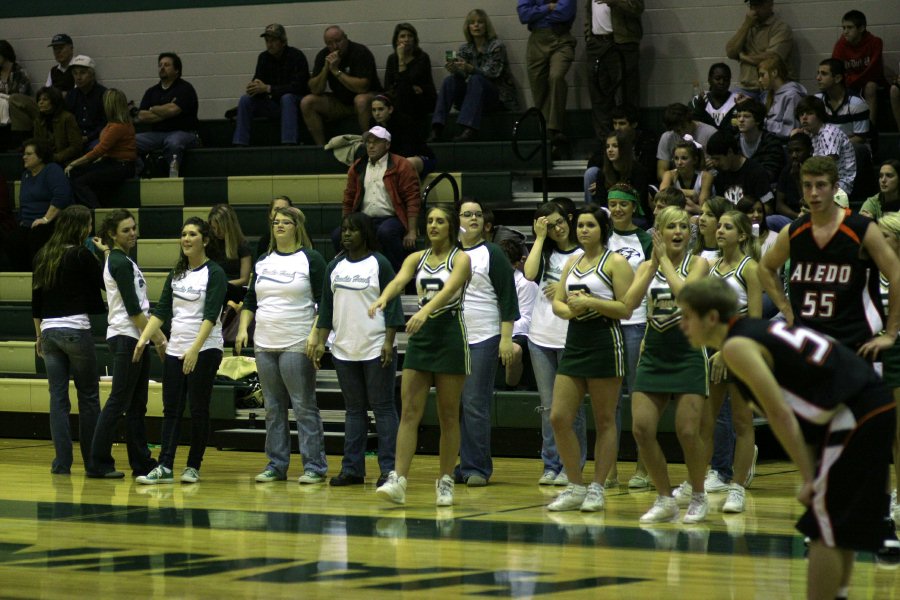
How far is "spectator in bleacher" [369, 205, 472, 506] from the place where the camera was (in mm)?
6754

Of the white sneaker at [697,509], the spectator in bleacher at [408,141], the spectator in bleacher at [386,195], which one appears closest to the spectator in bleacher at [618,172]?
the spectator in bleacher at [386,195]

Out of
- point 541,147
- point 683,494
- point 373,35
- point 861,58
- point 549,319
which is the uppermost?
point 373,35

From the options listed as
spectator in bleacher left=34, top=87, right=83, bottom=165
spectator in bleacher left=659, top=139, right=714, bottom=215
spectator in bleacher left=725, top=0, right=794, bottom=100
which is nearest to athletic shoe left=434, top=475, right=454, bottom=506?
spectator in bleacher left=659, top=139, right=714, bottom=215

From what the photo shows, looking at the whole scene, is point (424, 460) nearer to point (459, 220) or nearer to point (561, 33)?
point (459, 220)

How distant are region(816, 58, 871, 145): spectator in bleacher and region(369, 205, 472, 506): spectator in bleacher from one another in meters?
4.52

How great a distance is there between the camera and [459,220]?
295 inches

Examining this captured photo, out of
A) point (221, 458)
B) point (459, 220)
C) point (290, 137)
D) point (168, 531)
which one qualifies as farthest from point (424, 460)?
point (290, 137)

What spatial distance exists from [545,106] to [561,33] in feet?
2.08

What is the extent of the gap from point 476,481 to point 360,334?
3.40 ft

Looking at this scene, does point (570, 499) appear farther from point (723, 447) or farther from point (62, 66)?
point (62, 66)

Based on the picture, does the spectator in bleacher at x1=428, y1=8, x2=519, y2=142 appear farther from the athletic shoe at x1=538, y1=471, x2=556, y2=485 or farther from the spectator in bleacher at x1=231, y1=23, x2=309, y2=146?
the athletic shoe at x1=538, y1=471, x2=556, y2=485

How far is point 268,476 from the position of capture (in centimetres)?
785

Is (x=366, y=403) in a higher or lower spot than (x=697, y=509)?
higher

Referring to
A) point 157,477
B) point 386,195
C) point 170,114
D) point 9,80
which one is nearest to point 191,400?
point 157,477
